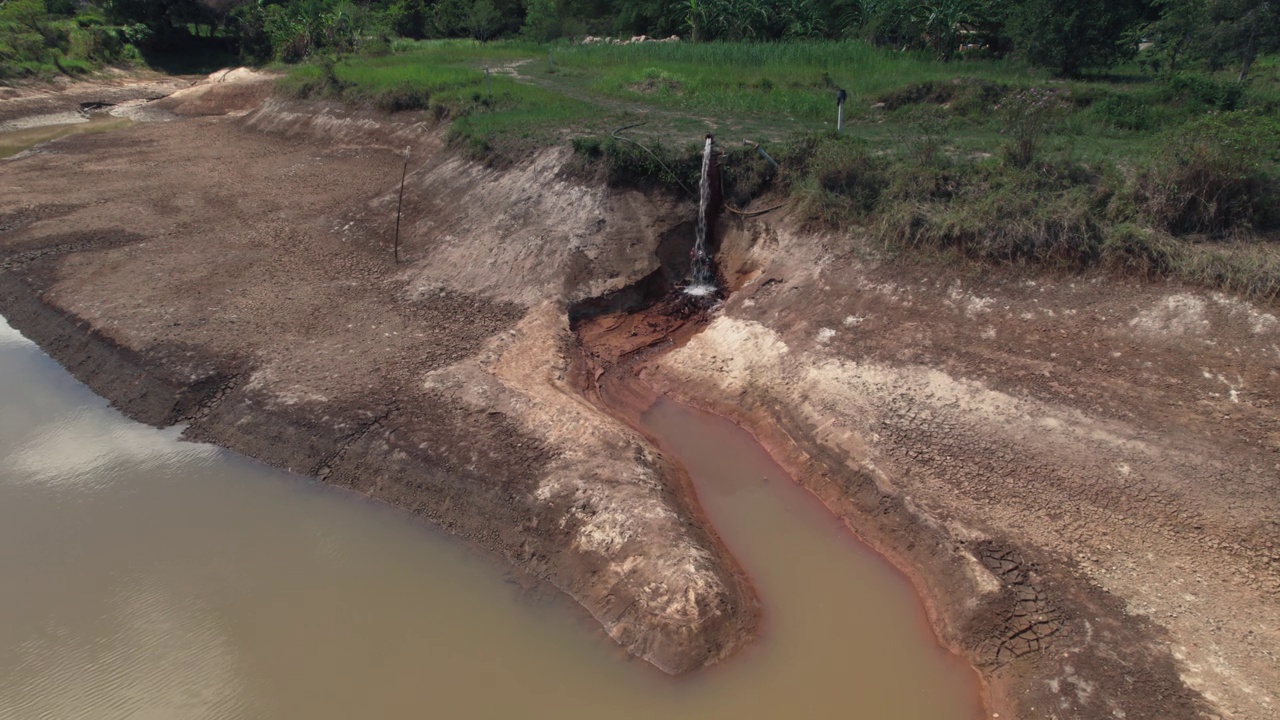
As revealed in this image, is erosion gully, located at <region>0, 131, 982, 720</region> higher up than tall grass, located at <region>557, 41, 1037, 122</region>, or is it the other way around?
tall grass, located at <region>557, 41, 1037, 122</region>

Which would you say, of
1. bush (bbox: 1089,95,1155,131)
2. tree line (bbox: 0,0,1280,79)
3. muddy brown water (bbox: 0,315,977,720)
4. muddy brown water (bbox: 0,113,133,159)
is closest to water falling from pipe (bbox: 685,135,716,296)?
muddy brown water (bbox: 0,315,977,720)

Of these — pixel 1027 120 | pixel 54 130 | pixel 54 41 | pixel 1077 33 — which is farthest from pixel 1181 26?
pixel 54 41

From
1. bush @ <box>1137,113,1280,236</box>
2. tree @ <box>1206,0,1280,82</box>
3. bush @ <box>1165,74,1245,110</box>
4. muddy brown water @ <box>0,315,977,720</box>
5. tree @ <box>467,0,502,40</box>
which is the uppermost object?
tree @ <box>467,0,502,40</box>

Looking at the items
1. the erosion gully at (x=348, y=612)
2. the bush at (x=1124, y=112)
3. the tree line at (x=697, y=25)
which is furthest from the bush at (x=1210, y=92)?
the erosion gully at (x=348, y=612)

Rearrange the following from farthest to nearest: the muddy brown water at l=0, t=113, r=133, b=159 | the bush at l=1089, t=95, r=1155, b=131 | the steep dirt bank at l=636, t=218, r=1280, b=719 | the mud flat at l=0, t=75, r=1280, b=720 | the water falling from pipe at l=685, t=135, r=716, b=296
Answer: the muddy brown water at l=0, t=113, r=133, b=159 → the bush at l=1089, t=95, r=1155, b=131 → the water falling from pipe at l=685, t=135, r=716, b=296 → the mud flat at l=0, t=75, r=1280, b=720 → the steep dirt bank at l=636, t=218, r=1280, b=719

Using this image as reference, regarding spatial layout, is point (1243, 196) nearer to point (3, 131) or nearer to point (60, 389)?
point (60, 389)

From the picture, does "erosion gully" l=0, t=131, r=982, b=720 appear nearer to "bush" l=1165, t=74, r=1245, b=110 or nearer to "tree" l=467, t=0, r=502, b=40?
"bush" l=1165, t=74, r=1245, b=110

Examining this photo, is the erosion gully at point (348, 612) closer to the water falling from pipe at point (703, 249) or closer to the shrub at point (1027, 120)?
the water falling from pipe at point (703, 249)
